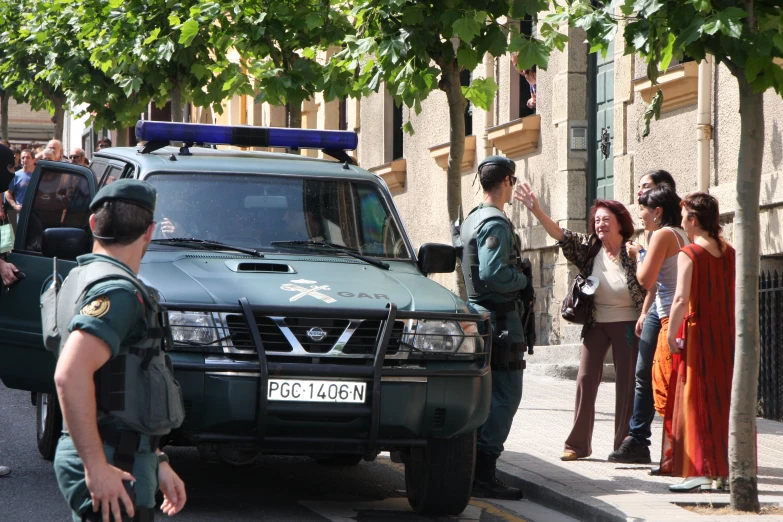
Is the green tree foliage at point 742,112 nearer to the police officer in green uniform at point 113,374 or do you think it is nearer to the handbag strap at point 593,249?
the handbag strap at point 593,249

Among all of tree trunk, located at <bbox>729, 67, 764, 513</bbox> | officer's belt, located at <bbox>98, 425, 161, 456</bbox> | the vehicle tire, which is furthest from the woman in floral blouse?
officer's belt, located at <bbox>98, 425, 161, 456</bbox>

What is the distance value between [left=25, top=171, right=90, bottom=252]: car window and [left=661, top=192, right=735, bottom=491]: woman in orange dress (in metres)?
3.61

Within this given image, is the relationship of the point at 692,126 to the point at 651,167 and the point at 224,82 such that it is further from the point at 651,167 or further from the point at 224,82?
the point at 224,82

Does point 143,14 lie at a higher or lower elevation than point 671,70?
higher

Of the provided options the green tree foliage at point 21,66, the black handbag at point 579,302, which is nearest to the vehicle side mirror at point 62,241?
the black handbag at point 579,302

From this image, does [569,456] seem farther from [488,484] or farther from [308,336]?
[308,336]

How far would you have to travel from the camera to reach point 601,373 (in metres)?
9.12

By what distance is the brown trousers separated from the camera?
9070 mm

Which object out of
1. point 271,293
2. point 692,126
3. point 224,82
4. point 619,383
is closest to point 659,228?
point 619,383

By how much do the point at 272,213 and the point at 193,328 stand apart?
5.04ft

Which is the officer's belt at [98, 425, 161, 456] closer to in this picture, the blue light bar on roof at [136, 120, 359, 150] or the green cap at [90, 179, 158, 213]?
the green cap at [90, 179, 158, 213]

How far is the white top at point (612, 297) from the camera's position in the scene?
29.7ft

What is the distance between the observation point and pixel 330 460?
9188 mm

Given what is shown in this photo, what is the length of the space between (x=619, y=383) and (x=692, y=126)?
16.7 ft
